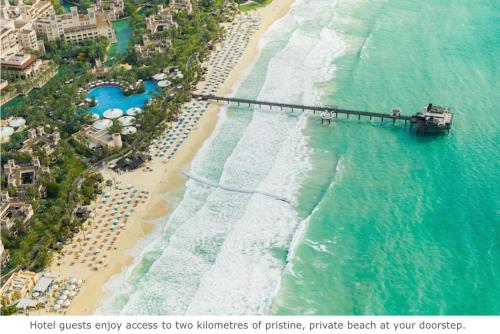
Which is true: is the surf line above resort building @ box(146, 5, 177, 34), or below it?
below

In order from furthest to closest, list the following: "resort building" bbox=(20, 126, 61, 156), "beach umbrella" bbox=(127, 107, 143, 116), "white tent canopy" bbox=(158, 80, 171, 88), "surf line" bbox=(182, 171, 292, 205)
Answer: "white tent canopy" bbox=(158, 80, 171, 88) < "beach umbrella" bbox=(127, 107, 143, 116) < "resort building" bbox=(20, 126, 61, 156) < "surf line" bbox=(182, 171, 292, 205)

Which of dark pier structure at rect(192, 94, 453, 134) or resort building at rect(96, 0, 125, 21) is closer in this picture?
dark pier structure at rect(192, 94, 453, 134)

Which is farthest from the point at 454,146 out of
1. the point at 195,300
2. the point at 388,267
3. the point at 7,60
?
the point at 7,60

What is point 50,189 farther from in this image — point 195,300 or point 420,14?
point 420,14

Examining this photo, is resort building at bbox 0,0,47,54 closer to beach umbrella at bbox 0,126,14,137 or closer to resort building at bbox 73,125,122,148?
beach umbrella at bbox 0,126,14,137

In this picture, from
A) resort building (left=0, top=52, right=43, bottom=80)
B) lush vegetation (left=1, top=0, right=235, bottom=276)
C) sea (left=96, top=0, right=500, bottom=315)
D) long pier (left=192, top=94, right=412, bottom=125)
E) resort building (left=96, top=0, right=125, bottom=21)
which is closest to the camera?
sea (left=96, top=0, right=500, bottom=315)

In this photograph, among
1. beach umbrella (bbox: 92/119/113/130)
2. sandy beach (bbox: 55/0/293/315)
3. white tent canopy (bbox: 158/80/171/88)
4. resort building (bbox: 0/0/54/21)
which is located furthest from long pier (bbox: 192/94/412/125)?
resort building (bbox: 0/0/54/21)

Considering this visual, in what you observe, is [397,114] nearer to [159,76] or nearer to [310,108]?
[310,108]
